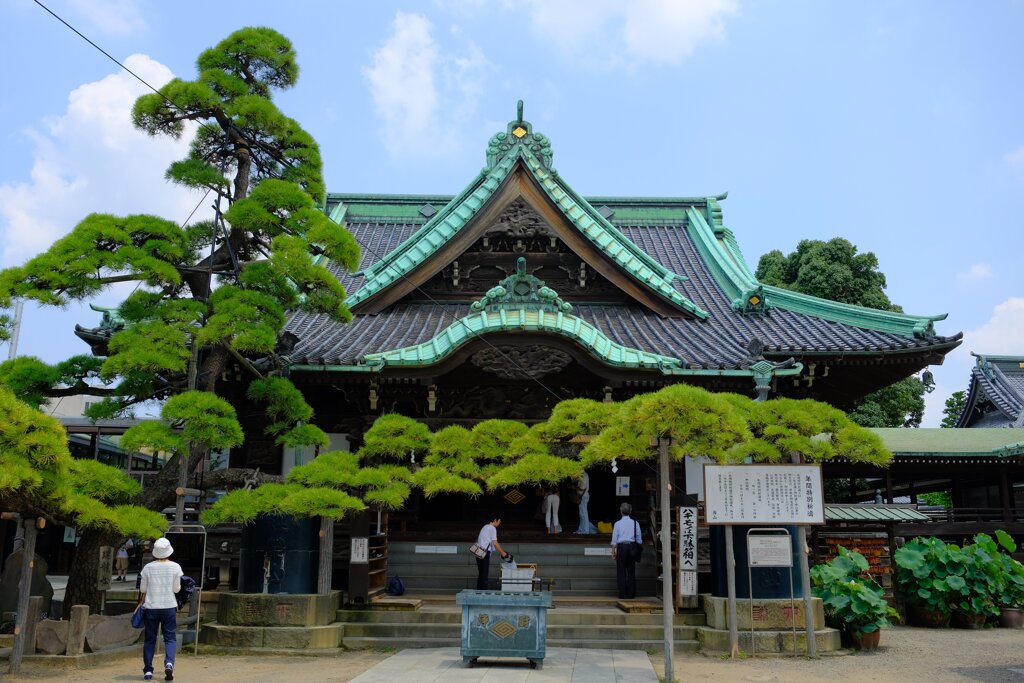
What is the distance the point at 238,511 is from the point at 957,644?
38.1ft

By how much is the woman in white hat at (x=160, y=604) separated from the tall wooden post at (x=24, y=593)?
Answer: 147 cm

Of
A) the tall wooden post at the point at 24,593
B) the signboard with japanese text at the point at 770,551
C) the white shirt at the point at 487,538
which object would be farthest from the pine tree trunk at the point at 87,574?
the signboard with japanese text at the point at 770,551

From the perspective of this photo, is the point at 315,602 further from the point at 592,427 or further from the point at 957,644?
the point at 957,644

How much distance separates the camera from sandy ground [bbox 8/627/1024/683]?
10.1 m

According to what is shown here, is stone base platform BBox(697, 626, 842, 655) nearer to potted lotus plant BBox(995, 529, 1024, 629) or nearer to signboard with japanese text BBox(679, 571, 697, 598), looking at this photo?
signboard with japanese text BBox(679, 571, 697, 598)

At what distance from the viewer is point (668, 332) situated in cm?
1730

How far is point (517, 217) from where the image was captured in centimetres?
1772

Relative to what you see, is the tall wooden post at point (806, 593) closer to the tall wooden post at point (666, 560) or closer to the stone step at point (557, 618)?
the stone step at point (557, 618)

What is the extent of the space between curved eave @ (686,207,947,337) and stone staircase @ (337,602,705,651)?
23.1ft

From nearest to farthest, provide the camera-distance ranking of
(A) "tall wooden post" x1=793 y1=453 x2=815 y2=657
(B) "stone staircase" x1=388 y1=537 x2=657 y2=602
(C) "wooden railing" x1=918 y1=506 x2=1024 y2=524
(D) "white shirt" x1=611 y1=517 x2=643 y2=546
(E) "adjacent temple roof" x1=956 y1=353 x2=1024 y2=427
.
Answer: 1. (A) "tall wooden post" x1=793 y1=453 x2=815 y2=657
2. (D) "white shirt" x1=611 y1=517 x2=643 y2=546
3. (B) "stone staircase" x1=388 y1=537 x2=657 y2=602
4. (C) "wooden railing" x1=918 y1=506 x2=1024 y2=524
5. (E) "adjacent temple roof" x1=956 y1=353 x2=1024 y2=427

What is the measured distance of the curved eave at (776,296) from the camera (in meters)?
15.7

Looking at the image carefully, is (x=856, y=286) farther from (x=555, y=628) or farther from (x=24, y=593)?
(x=24, y=593)

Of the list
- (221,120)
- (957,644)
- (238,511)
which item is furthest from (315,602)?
(957,644)

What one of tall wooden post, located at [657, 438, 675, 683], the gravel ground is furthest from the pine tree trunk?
the gravel ground
